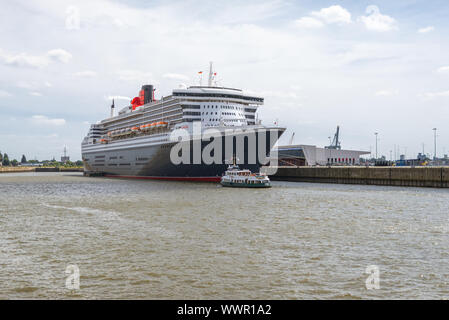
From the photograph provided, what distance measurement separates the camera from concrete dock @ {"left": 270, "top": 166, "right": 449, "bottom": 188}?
5353 centimetres

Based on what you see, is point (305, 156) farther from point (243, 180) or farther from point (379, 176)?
point (243, 180)

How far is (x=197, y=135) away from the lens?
5597 centimetres

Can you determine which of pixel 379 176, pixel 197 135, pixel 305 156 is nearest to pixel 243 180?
pixel 197 135

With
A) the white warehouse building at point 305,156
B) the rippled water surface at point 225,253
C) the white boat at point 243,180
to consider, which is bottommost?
the rippled water surface at point 225,253

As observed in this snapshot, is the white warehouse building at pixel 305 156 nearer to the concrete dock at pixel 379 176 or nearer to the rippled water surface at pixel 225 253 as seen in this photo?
the concrete dock at pixel 379 176

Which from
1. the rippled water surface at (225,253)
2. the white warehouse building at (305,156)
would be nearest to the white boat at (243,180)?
the rippled water surface at (225,253)

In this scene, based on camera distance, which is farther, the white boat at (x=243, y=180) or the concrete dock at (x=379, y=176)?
the concrete dock at (x=379, y=176)

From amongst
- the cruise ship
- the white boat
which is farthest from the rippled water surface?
the cruise ship

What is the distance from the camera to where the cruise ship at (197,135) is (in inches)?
2189

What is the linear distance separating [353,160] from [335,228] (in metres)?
102

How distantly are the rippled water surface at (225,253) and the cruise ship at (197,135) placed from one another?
1092 inches
